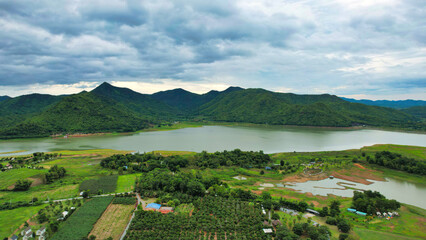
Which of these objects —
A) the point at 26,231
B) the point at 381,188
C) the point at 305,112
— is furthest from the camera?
the point at 305,112

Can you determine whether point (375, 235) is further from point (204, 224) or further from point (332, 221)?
point (204, 224)

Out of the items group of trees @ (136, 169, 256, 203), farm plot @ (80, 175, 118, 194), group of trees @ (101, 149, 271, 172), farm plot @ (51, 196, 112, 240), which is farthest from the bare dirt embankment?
farm plot @ (51, 196, 112, 240)

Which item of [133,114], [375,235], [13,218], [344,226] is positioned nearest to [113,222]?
[13,218]

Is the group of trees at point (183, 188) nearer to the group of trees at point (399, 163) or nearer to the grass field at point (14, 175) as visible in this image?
the grass field at point (14, 175)

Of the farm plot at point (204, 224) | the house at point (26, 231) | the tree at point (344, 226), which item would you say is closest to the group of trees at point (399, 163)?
the tree at point (344, 226)

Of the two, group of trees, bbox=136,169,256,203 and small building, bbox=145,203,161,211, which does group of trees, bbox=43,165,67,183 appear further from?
small building, bbox=145,203,161,211

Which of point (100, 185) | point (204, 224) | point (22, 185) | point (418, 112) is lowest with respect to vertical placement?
point (204, 224)

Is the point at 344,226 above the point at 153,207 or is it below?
above
